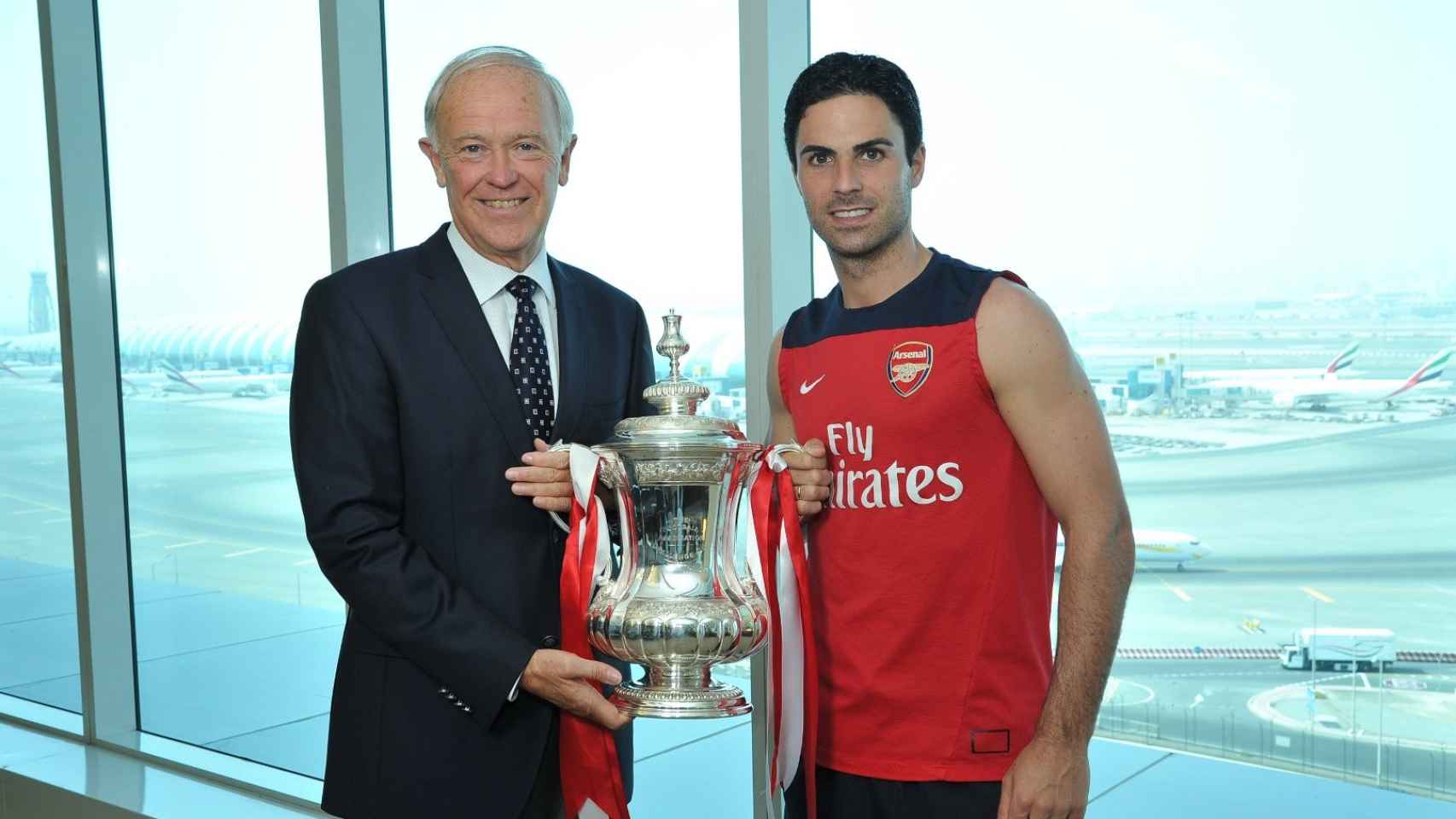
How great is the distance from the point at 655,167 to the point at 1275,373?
125 cm

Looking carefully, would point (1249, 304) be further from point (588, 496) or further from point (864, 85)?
point (588, 496)

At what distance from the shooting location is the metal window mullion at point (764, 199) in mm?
2217

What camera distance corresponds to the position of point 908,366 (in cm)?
163

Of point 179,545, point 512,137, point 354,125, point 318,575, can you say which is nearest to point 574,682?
point 512,137

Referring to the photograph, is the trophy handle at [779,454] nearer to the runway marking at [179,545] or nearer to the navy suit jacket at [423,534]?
the navy suit jacket at [423,534]

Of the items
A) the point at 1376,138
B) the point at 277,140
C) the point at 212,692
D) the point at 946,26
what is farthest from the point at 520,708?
the point at 212,692

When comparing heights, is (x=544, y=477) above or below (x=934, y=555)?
above

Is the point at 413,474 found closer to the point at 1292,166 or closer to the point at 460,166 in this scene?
the point at 460,166

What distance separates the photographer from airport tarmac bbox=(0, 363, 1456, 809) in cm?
188

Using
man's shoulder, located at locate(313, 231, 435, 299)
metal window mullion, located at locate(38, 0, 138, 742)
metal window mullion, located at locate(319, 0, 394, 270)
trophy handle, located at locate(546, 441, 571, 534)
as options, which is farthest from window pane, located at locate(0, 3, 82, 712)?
trophy handle, located at locate(546, 441, 571, 534)

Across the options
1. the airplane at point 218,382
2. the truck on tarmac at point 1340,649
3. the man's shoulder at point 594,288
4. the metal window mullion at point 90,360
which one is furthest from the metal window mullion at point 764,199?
the metal window mullion at point 90,360

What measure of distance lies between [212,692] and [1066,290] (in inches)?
112

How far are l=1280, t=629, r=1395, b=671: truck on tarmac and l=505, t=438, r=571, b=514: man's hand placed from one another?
120 centimetres

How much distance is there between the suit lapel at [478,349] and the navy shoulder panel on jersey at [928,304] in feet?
1.44
